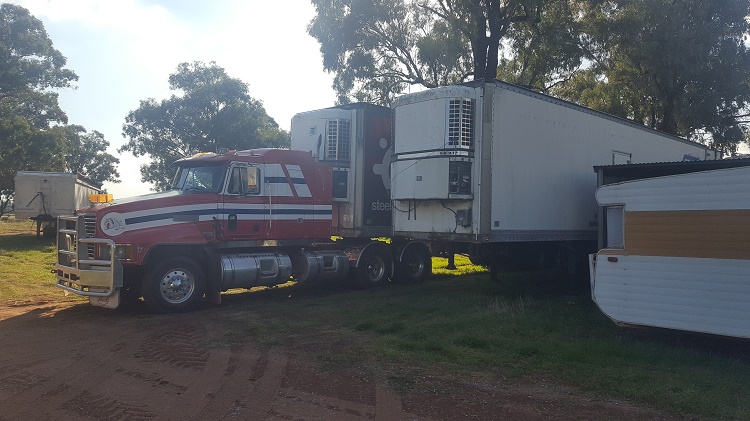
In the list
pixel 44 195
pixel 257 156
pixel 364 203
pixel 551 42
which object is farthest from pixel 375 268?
pixel 44 195

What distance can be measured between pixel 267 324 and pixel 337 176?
4966mm

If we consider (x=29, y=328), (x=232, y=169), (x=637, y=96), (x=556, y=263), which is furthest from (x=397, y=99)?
(x=637, y=96)

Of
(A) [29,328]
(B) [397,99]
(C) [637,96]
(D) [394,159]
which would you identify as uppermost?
(C) [637,96]

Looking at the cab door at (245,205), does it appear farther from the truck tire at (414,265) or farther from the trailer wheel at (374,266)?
the truck tire at (414,265)

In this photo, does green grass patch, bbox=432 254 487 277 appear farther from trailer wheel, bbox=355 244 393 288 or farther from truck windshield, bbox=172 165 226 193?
truck windshield, bbox=172 165 226 193

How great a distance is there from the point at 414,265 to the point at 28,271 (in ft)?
35.1

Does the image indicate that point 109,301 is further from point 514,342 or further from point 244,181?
point 514,342

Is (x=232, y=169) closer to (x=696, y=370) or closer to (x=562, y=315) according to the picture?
(x=562, y=315)

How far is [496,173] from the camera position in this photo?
11203 millimetres

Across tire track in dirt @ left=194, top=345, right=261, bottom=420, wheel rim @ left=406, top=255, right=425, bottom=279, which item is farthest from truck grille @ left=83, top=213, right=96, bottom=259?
wheel rim @ left=406, top=255, right=425, bottom=279

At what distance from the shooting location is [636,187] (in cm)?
830

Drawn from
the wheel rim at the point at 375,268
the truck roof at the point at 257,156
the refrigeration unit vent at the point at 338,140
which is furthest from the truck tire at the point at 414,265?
the truck roof at the point at 257,156

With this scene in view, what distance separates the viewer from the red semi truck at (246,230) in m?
10.6

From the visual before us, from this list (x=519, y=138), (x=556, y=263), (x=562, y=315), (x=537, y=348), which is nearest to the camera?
(x=537, y=348)
